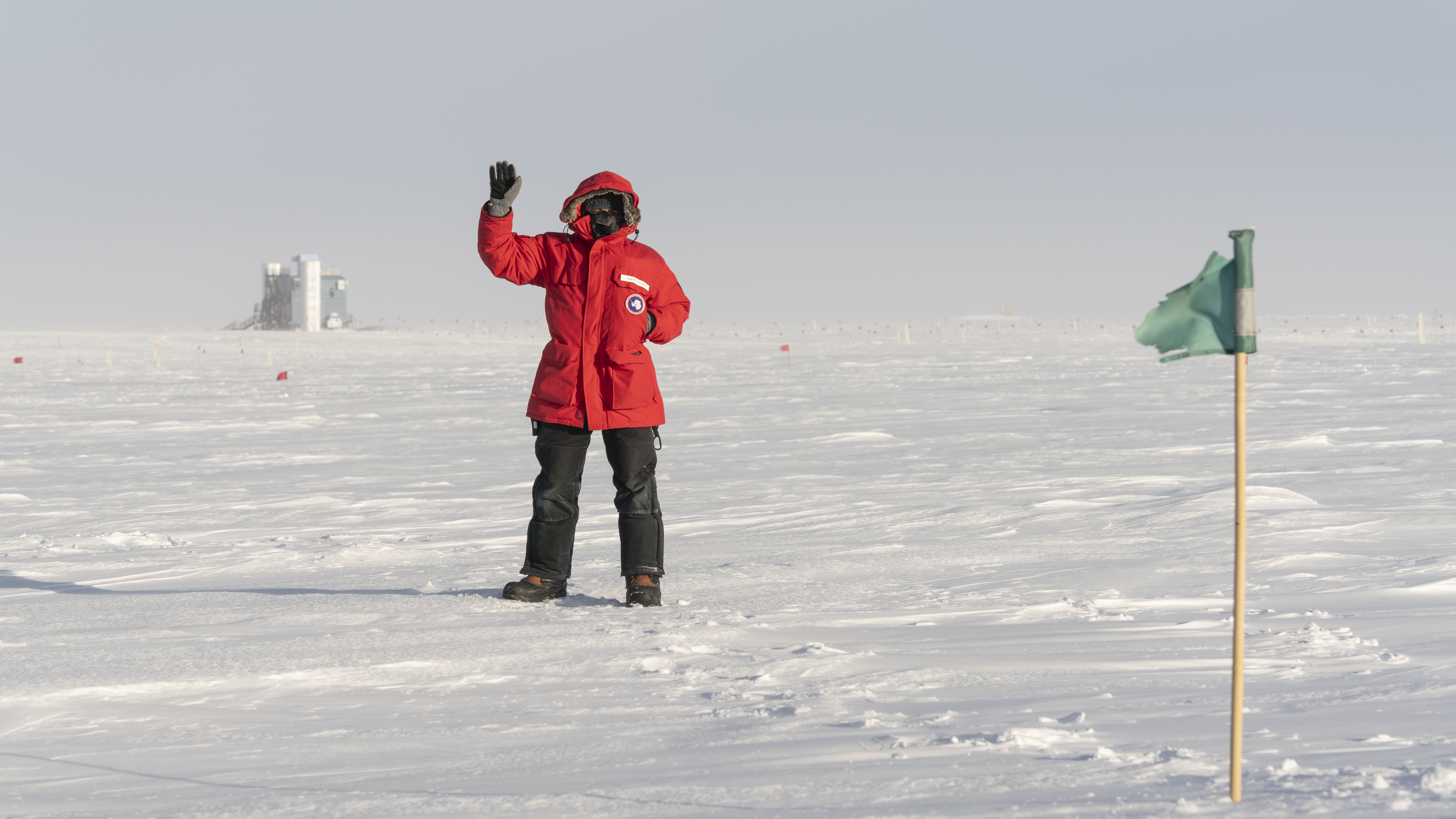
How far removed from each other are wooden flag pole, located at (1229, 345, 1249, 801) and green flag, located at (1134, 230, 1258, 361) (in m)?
0.06

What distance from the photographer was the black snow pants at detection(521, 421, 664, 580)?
15.3 ft

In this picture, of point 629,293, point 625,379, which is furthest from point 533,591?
point 629,293

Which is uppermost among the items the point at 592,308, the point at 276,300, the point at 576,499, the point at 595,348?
the point at 276,300

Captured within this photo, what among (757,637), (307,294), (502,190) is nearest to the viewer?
(757,637)

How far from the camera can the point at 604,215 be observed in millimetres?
4621

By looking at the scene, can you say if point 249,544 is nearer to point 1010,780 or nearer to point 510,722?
point 510,722

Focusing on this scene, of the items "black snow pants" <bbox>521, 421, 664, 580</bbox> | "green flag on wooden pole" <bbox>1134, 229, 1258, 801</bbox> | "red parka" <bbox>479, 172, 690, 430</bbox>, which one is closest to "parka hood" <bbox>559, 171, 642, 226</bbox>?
"red parka" <bbox>479, 172, 690, 430</bbox>

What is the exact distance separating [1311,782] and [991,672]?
116cm

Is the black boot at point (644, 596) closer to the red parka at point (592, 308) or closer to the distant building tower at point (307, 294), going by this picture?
the red parka at point (592, 308)

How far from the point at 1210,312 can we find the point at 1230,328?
58mm

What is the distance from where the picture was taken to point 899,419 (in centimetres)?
1533

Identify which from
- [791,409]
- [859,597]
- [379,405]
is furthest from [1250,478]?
[379,405]

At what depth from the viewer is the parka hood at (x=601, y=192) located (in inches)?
180

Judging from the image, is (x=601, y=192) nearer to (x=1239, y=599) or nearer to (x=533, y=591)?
(x=533, y=591)
